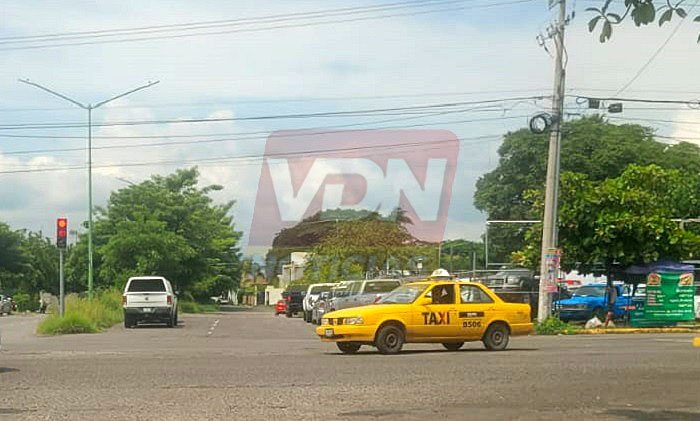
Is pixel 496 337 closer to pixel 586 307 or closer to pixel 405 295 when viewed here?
pixel 405 295

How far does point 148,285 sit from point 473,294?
20.0 m

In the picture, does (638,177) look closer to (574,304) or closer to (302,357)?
(574,304)

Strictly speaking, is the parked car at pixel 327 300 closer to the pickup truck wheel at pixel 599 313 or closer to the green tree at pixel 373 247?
the pickup truck wheel at pixel 599 313

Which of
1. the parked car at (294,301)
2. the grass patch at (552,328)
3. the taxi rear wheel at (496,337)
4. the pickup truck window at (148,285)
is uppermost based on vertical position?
the taxi rear wheel at (496,337)

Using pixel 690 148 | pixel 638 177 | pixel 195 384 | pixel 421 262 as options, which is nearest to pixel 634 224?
pixel 638 177

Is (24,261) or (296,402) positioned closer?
(296,402)

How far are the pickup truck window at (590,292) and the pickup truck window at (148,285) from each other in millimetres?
16770

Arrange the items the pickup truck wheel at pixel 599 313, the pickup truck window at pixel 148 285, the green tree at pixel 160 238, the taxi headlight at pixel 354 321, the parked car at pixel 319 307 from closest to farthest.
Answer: the taxi headlight at pixel 354 321 < the parked car at pixel 319 307 < the pickup truck window at pixel 148 285 < the pickup truck wheel at pixel 599 313 < the green tree at pixel 160 238

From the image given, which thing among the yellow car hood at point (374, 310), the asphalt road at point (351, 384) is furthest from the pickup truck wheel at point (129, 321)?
the yellow car hood at point (374, 310)

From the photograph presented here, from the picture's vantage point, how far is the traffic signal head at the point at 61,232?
3256 cm

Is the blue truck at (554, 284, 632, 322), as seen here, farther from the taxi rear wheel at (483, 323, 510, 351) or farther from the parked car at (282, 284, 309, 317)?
the parked car at (282, 284, 309, 317)

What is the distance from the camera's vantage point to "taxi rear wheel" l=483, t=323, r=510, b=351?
21.3 metres

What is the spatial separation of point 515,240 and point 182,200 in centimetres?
2489

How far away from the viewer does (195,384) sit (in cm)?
1415
